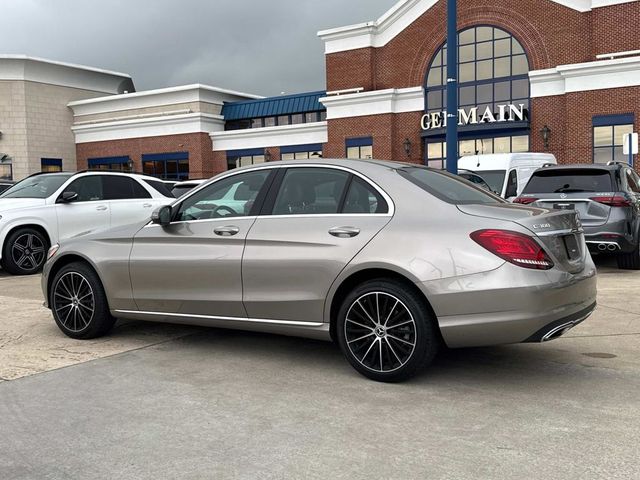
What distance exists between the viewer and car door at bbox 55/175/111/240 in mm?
10656

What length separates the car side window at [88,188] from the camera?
35.5 feet

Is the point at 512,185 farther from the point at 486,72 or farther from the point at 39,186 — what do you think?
the point at 486,72

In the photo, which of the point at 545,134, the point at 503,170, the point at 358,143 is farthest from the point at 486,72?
the point at 503,170

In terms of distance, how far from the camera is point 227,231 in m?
5.05

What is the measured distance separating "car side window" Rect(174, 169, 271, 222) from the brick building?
77.9ft

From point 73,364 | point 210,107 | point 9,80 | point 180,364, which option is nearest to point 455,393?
point 180,364

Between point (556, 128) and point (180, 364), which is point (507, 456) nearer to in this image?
point (180, 364)

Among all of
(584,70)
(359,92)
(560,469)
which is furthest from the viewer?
(359,92)

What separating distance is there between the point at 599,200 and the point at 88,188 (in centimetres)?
846

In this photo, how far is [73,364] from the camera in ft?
16.4

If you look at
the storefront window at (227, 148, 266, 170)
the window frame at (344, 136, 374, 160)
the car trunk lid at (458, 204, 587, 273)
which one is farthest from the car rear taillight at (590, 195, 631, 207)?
the storefront window at (227, 148, 266, 170)

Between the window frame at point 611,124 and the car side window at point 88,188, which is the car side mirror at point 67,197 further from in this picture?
the window frame at point 611,124

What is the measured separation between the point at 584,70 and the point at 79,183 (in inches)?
851

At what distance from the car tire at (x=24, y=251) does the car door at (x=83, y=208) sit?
A: 0.39 metres
